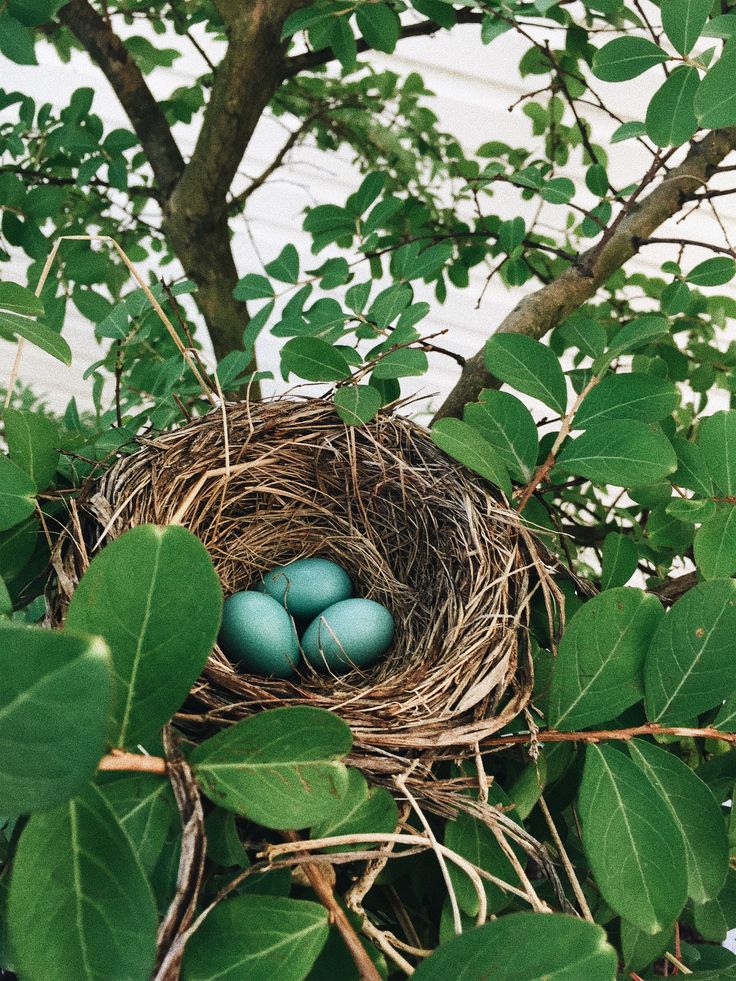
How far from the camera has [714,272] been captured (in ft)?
2.13

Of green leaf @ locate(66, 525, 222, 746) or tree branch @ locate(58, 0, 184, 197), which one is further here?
tree branch @ locate(58, 0, 184, 197)

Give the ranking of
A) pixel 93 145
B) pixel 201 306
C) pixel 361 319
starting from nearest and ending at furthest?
pixel 361 319, pixel 93 145, pixel 201 306

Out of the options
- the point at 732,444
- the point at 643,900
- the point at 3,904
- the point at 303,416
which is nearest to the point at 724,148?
the point at 732,444

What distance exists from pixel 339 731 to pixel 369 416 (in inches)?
11.4

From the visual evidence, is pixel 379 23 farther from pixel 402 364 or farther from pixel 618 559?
pixel 618 559

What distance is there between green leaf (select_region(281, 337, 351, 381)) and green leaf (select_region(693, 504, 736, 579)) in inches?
10.0

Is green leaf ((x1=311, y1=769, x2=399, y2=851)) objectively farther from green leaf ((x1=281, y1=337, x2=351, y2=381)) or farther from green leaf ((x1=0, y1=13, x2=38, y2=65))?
green leaf ((x1=0, y1=13, x2=38, y2=65))

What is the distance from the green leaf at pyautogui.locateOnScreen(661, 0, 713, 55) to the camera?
1.44 feet

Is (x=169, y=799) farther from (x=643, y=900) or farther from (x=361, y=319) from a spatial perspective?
(x=361, y=319)

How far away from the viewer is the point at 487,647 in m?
0.50

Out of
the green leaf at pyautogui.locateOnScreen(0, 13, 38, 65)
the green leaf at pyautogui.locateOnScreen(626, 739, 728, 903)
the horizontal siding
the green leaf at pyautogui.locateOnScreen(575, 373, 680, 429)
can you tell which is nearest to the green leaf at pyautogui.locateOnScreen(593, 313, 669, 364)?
the green leaf at pyautogui.locateOnScreen(575, 373, 680, 429)

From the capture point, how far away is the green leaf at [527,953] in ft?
0.82

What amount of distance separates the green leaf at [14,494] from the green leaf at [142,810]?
164 millimetres

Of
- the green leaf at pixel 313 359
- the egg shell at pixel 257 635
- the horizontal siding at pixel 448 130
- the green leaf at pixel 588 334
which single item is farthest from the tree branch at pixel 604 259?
the horizontal siding at pixel 448 130
